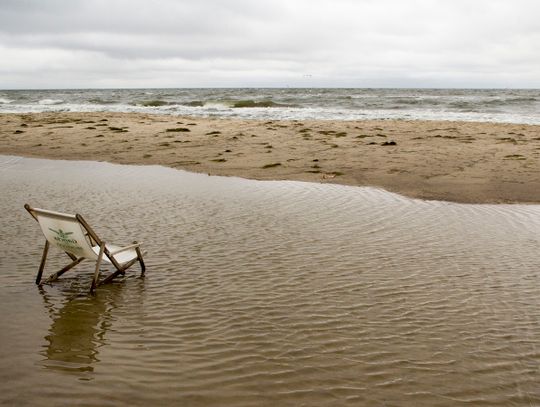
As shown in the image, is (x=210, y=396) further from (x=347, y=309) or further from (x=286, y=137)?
(x=286, y=137)

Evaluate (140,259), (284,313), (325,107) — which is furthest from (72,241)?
(325,107)

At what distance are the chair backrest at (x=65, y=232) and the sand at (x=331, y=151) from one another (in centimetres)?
658

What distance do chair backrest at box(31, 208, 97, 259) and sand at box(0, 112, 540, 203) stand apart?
21.6ft

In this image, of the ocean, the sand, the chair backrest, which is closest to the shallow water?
the chair backrest

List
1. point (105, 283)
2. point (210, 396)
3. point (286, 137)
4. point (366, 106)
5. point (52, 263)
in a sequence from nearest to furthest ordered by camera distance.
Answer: point (210, 396)
point (105, 283)
point (52, 263)
point (286, 137)
point (366, 106)

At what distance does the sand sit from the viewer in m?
11.0

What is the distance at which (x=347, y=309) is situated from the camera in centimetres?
482

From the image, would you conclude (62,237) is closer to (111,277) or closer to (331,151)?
(111,277)

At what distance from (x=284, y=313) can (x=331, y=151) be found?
1064 cm

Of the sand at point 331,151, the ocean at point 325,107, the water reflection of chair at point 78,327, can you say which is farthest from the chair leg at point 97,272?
the ocean at point 325,107

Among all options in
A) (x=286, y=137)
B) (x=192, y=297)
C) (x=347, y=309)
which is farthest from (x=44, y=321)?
(x=286, y=137)

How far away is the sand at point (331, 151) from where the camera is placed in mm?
11023

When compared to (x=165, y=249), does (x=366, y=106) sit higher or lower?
higher

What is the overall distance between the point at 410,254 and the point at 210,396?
3704 millimetres
